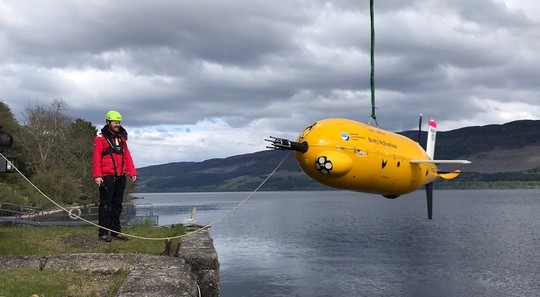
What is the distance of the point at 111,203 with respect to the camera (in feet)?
39.5

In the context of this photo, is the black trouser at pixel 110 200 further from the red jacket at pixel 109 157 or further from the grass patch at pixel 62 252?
the grass patch at pixel 62 252

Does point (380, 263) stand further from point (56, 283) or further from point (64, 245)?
point (56, 283)

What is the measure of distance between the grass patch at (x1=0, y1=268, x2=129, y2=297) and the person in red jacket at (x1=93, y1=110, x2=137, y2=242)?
9.87 feet

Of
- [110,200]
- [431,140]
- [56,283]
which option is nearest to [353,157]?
[431,140]

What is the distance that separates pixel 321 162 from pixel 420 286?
98.5 ft

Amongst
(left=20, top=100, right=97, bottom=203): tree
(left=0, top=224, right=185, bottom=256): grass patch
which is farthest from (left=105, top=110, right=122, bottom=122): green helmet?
(left=20, top=100, right=97, bottom=203): tree

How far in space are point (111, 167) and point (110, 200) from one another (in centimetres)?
90

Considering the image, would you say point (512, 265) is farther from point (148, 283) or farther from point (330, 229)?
point (148, 283)

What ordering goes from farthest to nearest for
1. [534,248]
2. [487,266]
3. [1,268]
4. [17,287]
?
[534,248] < [487,266] < [1,268] < [17,287]

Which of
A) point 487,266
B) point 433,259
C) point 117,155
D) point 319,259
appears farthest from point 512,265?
point 117,155

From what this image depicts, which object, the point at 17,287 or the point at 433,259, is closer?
the point at 17,287

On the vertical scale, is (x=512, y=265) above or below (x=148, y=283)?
below

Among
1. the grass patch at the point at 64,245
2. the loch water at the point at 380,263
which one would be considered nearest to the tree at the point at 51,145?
the loch water at the point at 380,263

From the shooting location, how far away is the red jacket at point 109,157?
11367mm
